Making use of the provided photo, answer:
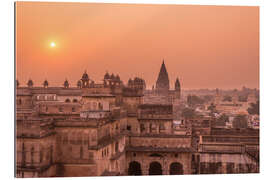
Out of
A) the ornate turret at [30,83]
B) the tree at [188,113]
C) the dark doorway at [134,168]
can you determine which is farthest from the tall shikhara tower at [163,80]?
the ornate turret at [30,83]

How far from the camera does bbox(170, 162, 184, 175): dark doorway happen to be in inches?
473

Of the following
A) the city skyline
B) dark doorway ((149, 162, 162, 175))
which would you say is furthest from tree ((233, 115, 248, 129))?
dark doorway ((149, 162, 162, 175))

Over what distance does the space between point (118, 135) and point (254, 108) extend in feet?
13.9

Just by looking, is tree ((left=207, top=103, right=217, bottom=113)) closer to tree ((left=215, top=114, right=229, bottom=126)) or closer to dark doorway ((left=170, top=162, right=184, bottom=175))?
tree ((left=215, top=114, right=229, bottom=126))

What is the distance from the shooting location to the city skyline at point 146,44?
10.7 m

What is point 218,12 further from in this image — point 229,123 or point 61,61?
point 61,61

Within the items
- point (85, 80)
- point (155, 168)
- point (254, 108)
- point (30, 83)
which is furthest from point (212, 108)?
point (30, 83)

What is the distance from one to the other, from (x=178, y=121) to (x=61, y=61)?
4148 mm

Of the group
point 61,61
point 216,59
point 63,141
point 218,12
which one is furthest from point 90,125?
point 218,12

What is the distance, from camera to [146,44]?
11.2m

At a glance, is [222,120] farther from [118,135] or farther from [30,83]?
[30,83]

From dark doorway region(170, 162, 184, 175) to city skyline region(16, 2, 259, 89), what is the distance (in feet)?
8.66

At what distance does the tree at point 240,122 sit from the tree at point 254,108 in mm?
256
